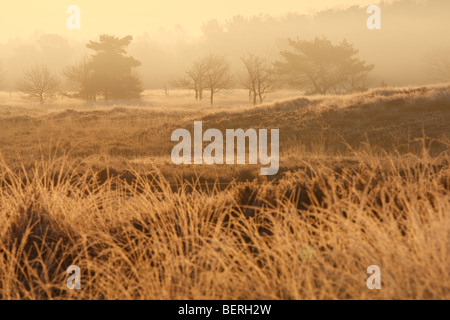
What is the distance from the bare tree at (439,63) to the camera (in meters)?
60.4

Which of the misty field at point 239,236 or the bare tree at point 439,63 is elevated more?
the bare tree at point 439,63

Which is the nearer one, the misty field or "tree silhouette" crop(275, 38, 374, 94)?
Answer: the misty field

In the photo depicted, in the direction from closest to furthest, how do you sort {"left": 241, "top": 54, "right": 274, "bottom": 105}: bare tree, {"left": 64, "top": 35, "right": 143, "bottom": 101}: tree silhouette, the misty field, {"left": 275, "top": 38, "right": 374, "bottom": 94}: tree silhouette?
the misty field, {"left": 241, "top": 54, "right": 274, "bottom": 105}: bare tree, {"left": 275, "top": 38, "right": 374, "bottom": 94}: tree silhouette, {"left": 64, "top": 35, "right": 143, "bottom": 101}: tree silhouette

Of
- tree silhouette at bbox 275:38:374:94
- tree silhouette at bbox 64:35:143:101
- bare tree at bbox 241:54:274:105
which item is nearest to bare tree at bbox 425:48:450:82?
tree silhouette at bbox 275:38:374:94

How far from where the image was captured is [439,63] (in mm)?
67438

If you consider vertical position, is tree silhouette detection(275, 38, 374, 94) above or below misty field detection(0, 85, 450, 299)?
above

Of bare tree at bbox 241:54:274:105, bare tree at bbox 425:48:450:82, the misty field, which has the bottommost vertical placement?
the misty field

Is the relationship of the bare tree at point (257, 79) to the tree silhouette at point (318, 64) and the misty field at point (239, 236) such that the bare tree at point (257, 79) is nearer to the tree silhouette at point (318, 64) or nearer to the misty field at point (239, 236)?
the tree silhouette at point (318, 64)

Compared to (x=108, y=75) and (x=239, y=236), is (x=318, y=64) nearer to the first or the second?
(x=108, y=75)

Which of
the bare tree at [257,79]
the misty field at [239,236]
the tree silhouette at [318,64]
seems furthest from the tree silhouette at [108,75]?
A: the misty field at [239,236]

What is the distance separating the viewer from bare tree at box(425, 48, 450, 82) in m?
60.4

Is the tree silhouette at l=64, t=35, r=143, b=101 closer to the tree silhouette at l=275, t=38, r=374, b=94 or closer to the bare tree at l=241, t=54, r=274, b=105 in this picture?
the bare tree at l=241, t=54, r=274, b=105

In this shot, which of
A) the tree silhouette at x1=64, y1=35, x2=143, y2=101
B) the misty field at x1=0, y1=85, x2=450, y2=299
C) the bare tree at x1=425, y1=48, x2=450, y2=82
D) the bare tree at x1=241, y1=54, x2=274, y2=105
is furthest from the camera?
the bare tree at x1=425, y1=48, x2=450, y2=82
